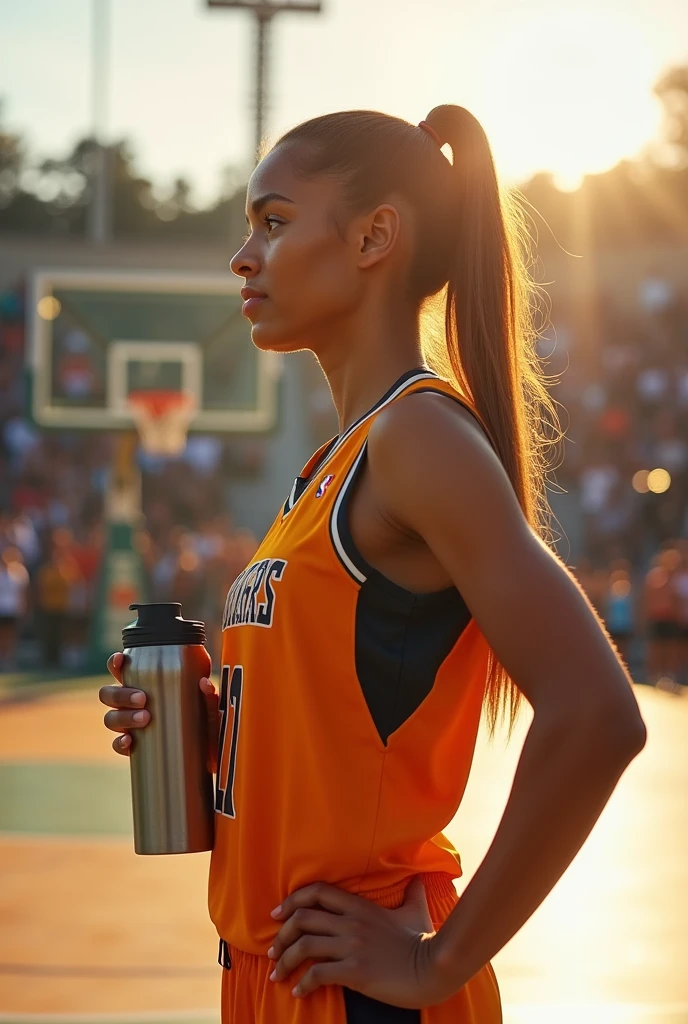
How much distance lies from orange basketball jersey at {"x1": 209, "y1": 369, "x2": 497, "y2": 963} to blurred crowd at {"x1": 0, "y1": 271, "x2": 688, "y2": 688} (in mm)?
14351

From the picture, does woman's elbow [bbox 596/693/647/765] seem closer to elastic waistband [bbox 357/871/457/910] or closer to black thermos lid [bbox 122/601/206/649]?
elastic waistband [bbox 357/871/457/910]

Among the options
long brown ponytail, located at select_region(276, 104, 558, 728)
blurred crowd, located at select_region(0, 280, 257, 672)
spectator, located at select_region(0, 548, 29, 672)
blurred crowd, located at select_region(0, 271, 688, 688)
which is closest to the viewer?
long brown ponytail, located at select_region(276, 104, 558, 728)

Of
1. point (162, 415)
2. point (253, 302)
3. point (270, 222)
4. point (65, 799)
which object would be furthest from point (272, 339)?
point (162, 415)

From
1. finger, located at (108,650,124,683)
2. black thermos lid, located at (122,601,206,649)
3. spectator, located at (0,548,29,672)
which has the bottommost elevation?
spectator, located at (0,548,29,672)

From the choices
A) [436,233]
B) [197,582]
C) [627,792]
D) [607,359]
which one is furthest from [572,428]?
[436,233]

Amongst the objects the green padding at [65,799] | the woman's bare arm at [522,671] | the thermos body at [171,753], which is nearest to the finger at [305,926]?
the woman's bare arm at [522,671]

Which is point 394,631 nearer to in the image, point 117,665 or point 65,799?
point 117,665

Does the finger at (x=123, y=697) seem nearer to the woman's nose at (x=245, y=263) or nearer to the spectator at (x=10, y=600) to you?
the woman's nose at (x=245, y=263)

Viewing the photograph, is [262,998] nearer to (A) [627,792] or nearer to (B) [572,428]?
(A) [627,792]

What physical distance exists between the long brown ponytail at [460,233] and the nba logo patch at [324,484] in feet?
0.73

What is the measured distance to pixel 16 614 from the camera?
16516 mm

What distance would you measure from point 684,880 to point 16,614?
11.4 m

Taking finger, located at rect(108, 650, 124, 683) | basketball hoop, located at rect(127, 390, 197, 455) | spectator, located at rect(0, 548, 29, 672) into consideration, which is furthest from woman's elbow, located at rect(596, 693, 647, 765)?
spectator, located at rect(0, 548, 29, 672)

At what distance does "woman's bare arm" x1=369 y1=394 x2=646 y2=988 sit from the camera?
149cm
